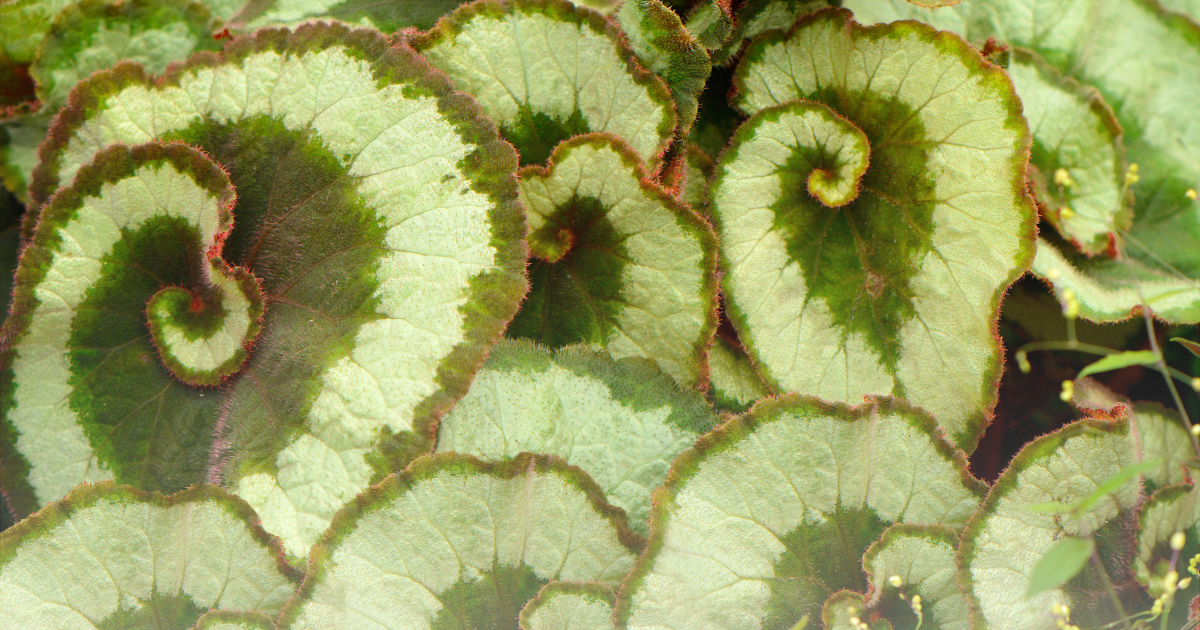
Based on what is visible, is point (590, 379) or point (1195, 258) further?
point (1195, 258)

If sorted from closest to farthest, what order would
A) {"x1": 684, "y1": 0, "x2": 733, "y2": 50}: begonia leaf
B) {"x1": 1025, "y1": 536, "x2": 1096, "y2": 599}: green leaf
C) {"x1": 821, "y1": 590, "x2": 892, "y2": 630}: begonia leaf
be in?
{"x1": 1025, "y1": 536, "x2": 1096, "y2": 599}: green leaf → {"x1": 821, "y1": 590, "x2": 892, "y2": 630}: begonia leaf → {"x1": 684, "y1": 0, "x2": 733, "y2": 50}: begonia leaf

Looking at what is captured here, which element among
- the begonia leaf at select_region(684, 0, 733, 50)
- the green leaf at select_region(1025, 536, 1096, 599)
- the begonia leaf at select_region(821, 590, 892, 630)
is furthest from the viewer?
the begonia leaf at select_region(684, 0, 733, 50)

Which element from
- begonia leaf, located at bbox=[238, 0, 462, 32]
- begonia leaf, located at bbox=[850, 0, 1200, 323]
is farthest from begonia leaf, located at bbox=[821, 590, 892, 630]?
begonia leaf, located at bbox=[238, 0, 462, 32]

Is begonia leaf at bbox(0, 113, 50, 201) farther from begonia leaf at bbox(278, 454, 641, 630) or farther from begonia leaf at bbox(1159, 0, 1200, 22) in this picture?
begonia leaf at bbox(1159, 0, 1200, 22)

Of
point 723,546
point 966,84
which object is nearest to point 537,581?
point 723,546

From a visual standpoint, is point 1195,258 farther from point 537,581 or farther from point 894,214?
point 537,581

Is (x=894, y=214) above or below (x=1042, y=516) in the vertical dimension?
above

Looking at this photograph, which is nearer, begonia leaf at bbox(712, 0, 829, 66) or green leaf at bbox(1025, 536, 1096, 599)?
green leaf at bbox(1025, 536, 1096, 599)
